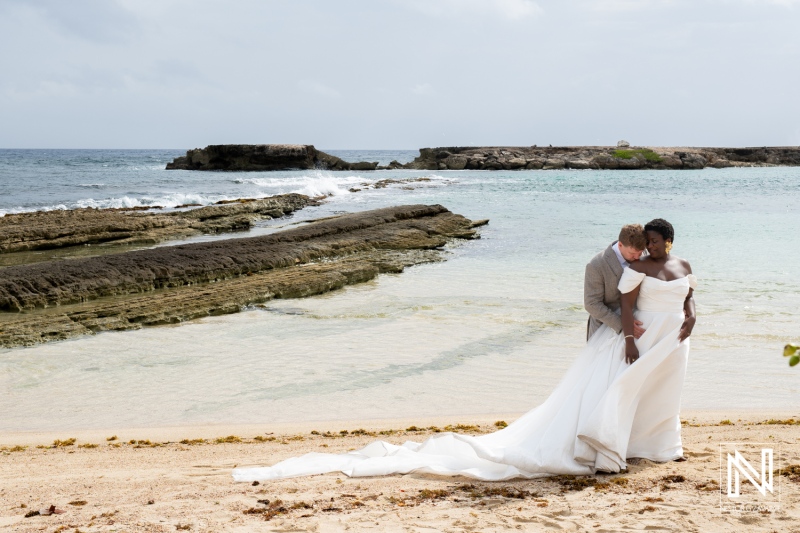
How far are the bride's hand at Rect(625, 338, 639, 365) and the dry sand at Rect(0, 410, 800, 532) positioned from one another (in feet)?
2.60

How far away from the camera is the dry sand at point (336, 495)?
4.05 m

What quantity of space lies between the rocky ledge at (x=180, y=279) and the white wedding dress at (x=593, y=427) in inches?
260

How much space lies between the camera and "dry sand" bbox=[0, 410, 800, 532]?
4.05m

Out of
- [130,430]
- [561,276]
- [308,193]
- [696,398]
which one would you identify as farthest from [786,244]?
[308,193]

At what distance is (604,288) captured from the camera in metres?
5.21

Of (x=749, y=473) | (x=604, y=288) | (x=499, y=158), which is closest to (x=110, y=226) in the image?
(x=604, y=288)

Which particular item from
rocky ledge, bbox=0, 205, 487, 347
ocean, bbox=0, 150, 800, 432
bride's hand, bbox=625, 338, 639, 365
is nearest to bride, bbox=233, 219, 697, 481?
bride's hand, bbox=625, 338, 639, 365

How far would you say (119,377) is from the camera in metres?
8.38

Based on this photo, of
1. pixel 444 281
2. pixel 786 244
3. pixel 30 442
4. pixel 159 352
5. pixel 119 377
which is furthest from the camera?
pixel 786 244

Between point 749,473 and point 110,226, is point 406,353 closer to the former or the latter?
point 749,473

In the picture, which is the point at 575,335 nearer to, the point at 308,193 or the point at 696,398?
the point at 696,398

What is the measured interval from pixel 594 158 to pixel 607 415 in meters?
81.0

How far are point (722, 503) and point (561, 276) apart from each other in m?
10.8

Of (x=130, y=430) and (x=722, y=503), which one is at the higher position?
(x=722, y=503)
